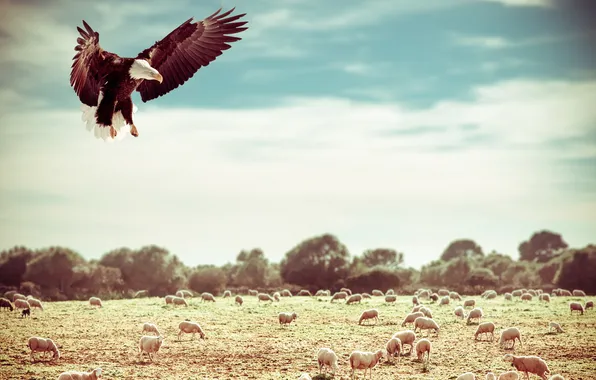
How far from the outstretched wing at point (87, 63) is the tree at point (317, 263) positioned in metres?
66.7

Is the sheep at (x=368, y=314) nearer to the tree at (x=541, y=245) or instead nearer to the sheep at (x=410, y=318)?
the sheep at (x=410, y=318)

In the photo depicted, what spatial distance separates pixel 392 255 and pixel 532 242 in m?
55.2

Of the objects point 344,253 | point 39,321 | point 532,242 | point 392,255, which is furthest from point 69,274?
point 532,242

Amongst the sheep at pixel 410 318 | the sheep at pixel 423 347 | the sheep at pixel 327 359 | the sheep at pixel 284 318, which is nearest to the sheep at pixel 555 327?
the sheep at pixel 410 318

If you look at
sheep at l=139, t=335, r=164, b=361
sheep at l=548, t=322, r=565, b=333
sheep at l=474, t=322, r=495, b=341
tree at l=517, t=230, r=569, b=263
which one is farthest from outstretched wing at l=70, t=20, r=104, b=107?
tree at l=517, t=230, r=569, b=263

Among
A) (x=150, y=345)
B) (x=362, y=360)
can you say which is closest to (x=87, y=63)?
(x=362, y=360)

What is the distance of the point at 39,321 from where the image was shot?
30953mm

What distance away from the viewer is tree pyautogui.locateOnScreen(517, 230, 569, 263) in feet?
464

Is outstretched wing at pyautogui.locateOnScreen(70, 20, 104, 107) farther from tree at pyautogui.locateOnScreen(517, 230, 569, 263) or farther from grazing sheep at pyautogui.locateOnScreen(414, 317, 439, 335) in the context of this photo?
tree at pyautogui.locateOnScreen(517, 230, 569, 263)

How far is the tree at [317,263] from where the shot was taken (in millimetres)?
77312

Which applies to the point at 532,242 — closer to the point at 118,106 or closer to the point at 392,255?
the point at 392,255

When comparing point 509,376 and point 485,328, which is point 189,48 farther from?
point 485,328

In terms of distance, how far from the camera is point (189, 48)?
11.5 meters

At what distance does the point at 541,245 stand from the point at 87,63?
483 feet
